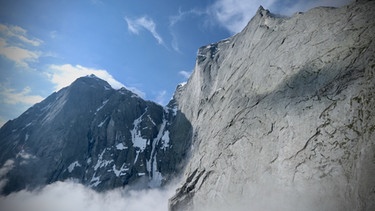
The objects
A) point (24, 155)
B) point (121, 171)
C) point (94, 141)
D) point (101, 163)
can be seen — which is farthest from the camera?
point (94, 141)

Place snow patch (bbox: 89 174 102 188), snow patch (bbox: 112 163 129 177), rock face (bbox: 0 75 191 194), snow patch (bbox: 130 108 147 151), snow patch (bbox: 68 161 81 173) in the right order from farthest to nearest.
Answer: snow patch (bbox: 130 108 147 151) → snow patch (bbox: 68 161 81 173) → snow patch (bbox: 112 163 129 177) → rock face (bbox: 0 75 191 194) → snow patch (bbox: 89 174 102 188)

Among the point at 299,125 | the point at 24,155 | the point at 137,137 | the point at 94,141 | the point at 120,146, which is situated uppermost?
the point at 94,141

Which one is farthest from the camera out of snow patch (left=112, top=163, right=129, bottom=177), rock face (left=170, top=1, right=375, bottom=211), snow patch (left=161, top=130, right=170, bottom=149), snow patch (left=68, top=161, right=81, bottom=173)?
snow patch (left=161, top=130, right=170, bottom=149)

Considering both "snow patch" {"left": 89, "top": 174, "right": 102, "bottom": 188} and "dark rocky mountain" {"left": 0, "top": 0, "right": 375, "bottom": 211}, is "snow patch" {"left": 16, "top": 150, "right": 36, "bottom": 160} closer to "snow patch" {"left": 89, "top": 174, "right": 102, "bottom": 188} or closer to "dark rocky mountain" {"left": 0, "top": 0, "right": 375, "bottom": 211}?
"dark rocky mountain" {"left": 0, "top": 0, "right": 375, "bottom": 211}

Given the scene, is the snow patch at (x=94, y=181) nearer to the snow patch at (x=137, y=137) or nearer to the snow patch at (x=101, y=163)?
the snow patch at (x=101, y=163)

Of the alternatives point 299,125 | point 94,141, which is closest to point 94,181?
point 94,141

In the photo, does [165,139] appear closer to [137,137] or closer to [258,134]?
[137,137]

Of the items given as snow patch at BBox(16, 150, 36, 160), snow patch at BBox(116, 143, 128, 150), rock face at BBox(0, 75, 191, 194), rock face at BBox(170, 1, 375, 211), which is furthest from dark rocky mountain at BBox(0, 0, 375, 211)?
snow patch at BBox(116, 143, 128, 150)
